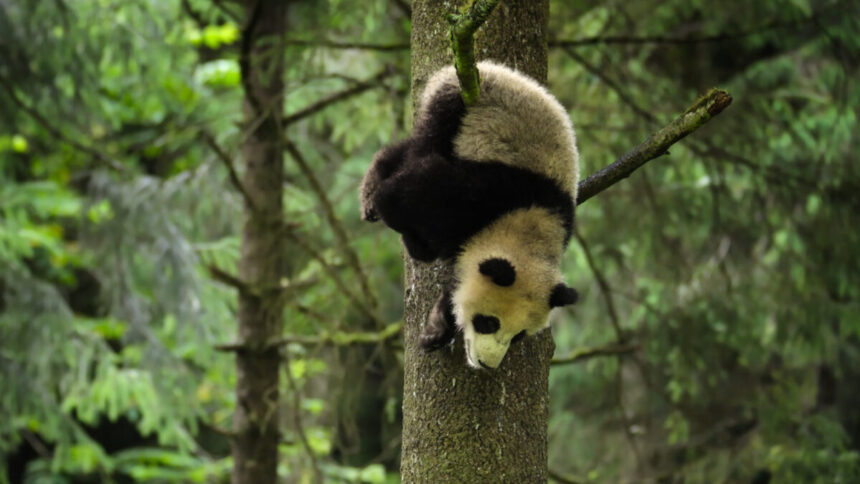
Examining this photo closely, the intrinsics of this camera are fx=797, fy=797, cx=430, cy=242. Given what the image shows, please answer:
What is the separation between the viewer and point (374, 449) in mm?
17062

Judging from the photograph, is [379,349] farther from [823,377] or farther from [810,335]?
[823,377]

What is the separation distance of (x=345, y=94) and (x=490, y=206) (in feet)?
11.1

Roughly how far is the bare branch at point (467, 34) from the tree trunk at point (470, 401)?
0.64 metres

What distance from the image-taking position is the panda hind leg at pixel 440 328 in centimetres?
268

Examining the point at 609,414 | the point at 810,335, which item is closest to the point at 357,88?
the point at 810,335

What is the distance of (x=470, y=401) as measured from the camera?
2645 mm

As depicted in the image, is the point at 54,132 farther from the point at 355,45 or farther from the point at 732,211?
the point at 732,211

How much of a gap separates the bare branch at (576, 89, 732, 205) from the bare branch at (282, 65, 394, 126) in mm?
2915

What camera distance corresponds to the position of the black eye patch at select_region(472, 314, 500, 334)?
2615mm

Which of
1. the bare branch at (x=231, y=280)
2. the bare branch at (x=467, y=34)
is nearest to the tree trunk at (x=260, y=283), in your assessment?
the bare branch at (x=231, y=280)

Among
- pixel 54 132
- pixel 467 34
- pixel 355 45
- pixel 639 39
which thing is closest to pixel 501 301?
pixel 467 34

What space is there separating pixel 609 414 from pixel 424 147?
8.27 metres

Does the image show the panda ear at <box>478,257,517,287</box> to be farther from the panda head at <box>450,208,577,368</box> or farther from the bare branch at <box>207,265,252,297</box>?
the bare branch at <box>207,265,252,297</box>

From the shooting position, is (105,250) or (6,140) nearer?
(105,250)
